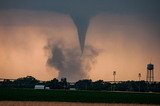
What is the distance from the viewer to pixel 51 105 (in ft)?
229

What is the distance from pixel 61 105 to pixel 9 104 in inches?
298

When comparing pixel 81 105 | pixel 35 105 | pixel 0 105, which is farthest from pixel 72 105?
pixel 0 105

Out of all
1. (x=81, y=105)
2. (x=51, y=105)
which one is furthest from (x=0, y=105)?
(x=81, y=105)

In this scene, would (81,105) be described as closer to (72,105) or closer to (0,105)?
(72,105)

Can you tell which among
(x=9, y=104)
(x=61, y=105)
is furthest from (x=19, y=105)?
(x=61, y=105)

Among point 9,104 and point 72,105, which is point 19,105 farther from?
point 72,105

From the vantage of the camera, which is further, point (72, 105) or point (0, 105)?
point (72, 105)

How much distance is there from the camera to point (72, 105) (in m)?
71.6

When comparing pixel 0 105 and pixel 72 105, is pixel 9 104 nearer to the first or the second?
pixel 0 105

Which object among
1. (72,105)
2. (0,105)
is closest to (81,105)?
(72,105)

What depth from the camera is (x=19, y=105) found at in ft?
223

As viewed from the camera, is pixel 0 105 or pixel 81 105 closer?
pixel 0 105

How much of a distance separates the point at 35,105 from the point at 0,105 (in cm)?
497

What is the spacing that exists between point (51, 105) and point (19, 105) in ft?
15.6
